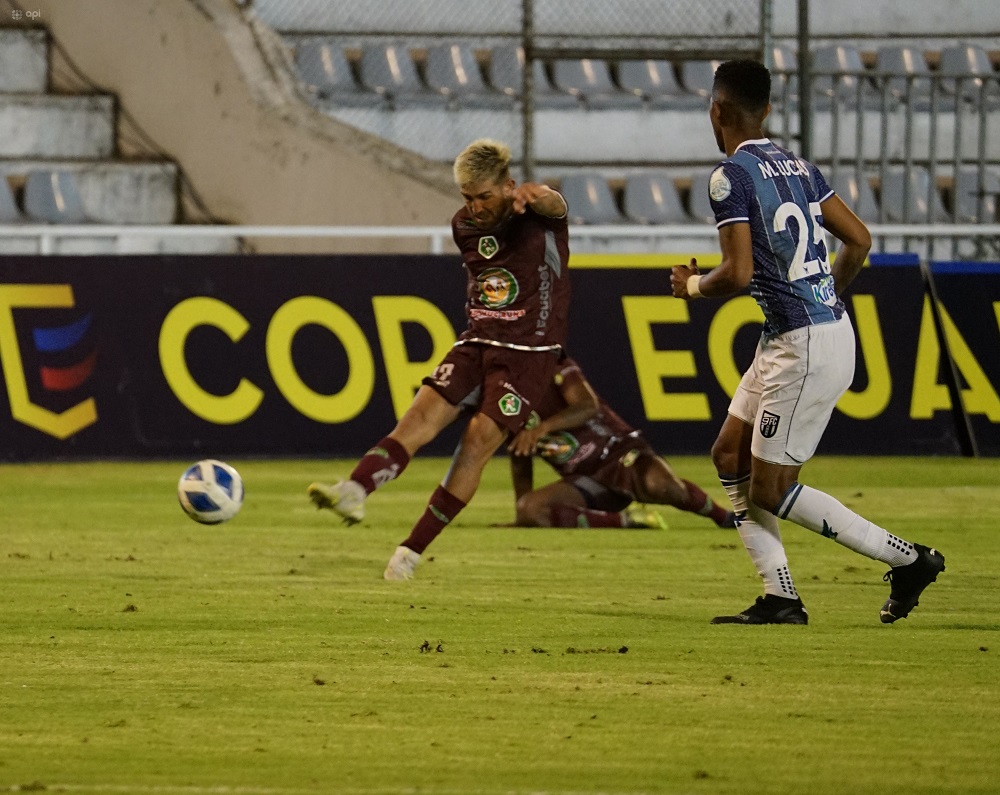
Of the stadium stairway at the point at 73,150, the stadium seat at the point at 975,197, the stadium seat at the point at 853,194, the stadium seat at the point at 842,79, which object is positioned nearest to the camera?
the stadium seat at the point at 975,197


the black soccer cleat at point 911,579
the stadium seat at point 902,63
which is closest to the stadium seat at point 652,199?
the stadium seat at point 902,63

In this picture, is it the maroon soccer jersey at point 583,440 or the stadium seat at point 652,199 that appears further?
the stadium seat at point 652,199

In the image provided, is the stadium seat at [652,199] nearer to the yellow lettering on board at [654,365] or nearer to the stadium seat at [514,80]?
the stadium seat at [514,80]

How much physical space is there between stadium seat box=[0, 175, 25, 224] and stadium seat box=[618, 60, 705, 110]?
6942 mm

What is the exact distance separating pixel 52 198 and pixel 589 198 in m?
5.47

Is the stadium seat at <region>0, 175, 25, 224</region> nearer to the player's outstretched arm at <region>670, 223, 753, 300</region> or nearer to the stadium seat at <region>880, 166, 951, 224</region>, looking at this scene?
the stadium seat at <region>880, 166, 951, 224</region>

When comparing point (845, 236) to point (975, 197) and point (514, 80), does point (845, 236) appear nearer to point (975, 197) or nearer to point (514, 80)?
point (975, 197)

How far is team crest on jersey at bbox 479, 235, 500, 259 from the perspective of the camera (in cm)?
855

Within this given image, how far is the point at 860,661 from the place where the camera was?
623 centimetres

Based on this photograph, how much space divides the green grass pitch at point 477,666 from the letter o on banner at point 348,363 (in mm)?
3592

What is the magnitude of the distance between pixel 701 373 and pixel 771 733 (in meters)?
9.59

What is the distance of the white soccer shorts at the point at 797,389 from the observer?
674 centimetres

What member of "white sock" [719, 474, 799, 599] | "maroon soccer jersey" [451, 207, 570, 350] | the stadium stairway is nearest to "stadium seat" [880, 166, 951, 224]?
the stadium stairway

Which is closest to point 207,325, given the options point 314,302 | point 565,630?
point 314,302
